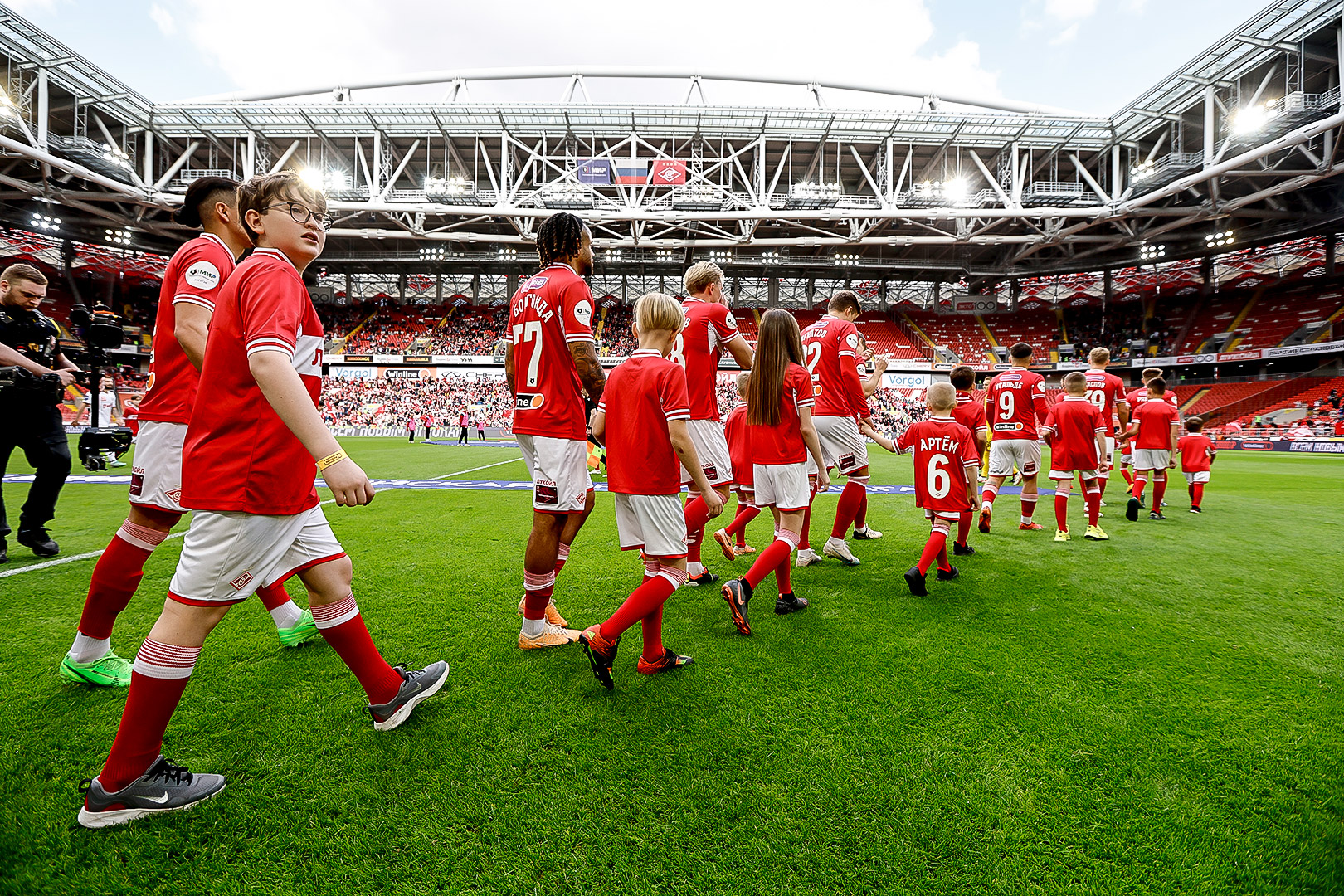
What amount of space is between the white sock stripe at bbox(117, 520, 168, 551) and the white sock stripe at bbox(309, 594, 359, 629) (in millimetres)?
1048

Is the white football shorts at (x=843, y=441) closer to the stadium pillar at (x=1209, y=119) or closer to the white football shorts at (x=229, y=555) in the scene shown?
the white football shorts at (x=229, y=555)

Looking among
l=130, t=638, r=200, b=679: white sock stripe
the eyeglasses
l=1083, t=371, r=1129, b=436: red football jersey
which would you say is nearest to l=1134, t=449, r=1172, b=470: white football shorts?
l=1083, t=371, r=1129, b=436: red football jersey

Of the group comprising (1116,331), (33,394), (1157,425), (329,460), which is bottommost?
(329,460)

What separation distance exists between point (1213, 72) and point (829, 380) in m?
29.0

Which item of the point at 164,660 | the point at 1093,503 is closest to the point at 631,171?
the point at 1093,503

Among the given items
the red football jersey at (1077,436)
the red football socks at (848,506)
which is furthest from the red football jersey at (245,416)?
the red football jersey at (1077,436)

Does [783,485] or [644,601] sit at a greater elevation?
[783,485]

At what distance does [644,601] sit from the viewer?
2.64 metres

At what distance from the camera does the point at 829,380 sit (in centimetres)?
483

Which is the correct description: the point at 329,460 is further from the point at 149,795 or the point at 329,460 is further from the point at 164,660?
the point at 149,795

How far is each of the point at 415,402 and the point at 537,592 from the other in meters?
36.5

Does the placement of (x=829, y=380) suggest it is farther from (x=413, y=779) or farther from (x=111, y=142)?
(x=111, y=142)

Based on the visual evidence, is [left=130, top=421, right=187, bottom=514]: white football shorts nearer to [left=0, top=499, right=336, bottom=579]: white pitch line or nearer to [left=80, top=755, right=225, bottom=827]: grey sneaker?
[left=80, top=755, right=225, bottom=827]: grey sneaker

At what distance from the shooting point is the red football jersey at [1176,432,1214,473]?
26.9ft
